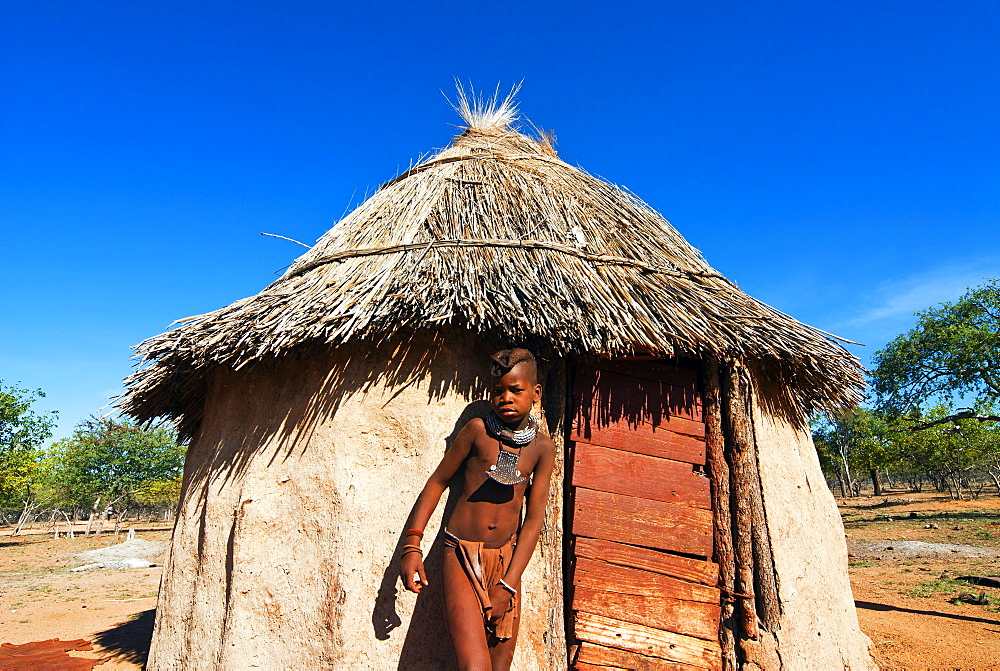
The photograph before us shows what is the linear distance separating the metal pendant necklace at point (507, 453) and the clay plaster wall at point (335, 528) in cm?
39

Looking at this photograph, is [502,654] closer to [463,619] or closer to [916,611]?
[463,619]

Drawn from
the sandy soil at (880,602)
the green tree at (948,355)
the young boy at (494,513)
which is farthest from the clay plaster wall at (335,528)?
the green tree at (948,355)

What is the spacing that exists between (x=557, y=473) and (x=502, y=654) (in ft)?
3.41

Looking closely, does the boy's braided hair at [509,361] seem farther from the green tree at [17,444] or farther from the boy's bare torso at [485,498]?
the green tree at [17,444]

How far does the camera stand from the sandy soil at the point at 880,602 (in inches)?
211

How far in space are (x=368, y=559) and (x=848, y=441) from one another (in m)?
34.8

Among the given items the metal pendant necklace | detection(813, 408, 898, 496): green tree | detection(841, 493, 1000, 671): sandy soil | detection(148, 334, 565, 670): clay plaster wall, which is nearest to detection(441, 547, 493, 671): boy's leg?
detection(148, 334, 565, 670): clay plaster wall

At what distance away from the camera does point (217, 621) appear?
3.57m

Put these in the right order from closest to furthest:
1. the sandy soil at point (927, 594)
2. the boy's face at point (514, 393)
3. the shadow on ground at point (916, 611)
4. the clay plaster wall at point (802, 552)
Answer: the boy's face at point (514, 393) → the clay plaster wall at point (802, 552) → the sandy soil at point (927, 594) → the shadow on ground at point (916, 611)

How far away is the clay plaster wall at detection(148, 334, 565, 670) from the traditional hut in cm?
1

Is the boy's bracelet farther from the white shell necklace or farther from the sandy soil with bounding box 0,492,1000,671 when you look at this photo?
the sandy soil with bounding box 0,492,1000,671

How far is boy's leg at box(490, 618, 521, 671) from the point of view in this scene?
2.93 meters

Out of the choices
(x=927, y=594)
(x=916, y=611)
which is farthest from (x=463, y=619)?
(x=927, y=594)

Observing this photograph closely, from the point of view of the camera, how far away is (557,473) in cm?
355
